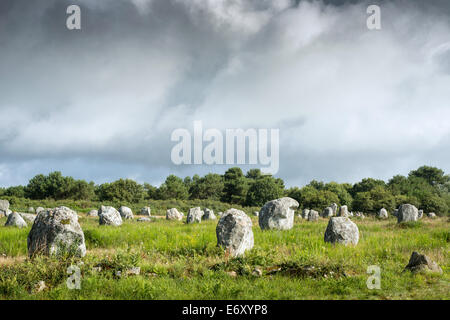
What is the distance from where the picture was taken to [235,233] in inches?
491

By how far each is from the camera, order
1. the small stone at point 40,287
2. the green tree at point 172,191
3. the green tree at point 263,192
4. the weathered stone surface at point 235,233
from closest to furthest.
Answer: the small stone at point 40,287
the weathered stone surface at point 235,233
the green tree at point 263,192
the green tree at point 172,191

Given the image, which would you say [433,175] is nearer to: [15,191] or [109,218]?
[109,218]

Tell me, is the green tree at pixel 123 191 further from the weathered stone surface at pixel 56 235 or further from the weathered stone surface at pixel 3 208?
the weathered stone surface at pixel 56 235

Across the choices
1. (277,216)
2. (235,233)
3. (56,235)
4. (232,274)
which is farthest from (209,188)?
(232,274)

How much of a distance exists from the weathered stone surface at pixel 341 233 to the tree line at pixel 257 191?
40.8 metres

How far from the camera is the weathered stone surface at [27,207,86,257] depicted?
38.3ft

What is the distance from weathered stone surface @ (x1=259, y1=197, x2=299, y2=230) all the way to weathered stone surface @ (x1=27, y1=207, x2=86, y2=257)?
11891mm

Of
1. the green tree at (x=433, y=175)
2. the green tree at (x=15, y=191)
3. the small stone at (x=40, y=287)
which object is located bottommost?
the small stone at (x=40, y=287)

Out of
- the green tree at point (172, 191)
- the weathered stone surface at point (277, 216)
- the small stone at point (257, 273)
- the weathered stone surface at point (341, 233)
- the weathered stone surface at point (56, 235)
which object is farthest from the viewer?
the green tree at point (172, 191)

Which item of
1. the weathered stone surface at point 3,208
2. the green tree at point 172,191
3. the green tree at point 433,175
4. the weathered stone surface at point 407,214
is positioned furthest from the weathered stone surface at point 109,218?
the green tree at point 433,175

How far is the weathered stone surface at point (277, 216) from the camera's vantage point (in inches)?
825

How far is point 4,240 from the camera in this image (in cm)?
1453

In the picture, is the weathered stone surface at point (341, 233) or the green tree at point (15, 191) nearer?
the weathered stone surface at point (341, 233)
